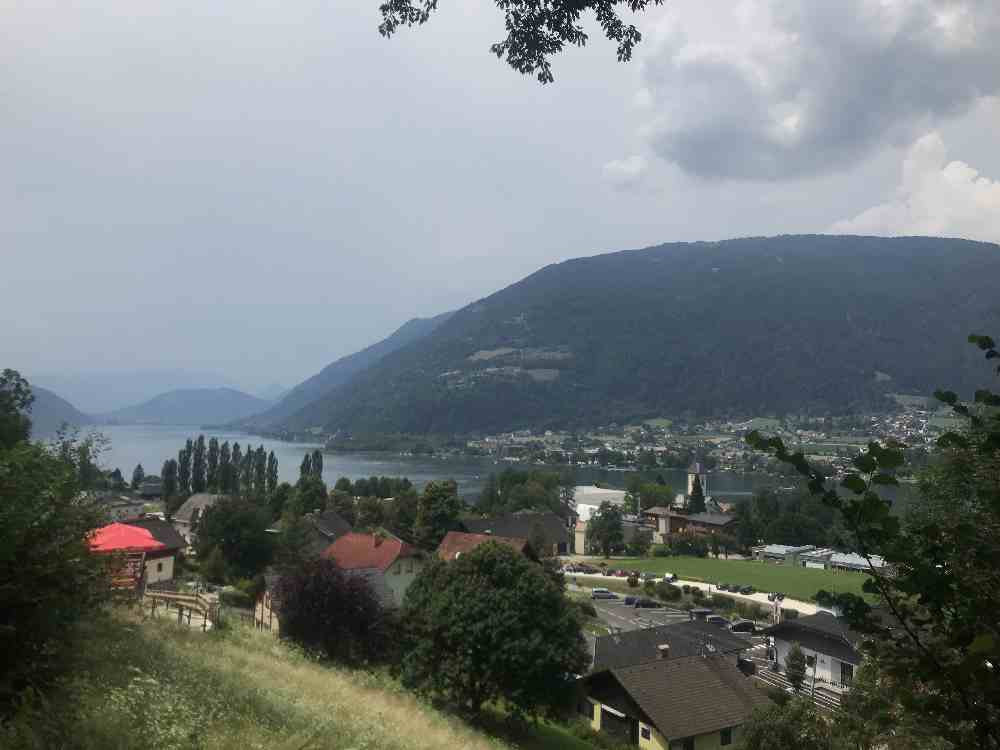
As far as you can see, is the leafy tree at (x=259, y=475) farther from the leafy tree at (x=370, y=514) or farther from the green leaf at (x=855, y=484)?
the green leaf at (x=855, y=484)

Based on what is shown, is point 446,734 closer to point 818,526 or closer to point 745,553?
point 745,553

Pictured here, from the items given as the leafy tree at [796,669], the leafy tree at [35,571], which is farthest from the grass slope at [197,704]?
the leafy tree at [796,669]

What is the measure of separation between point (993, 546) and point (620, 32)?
4.22m

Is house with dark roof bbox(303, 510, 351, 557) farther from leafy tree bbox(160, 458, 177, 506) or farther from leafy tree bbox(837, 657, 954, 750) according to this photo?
leafy tree bbox(837, 657, 954, 750)

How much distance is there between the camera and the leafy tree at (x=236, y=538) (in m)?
31.1

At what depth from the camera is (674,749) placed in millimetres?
16438

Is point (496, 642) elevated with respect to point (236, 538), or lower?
elevated

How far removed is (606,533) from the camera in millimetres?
58000

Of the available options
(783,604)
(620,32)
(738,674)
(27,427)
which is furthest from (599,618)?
(620,32)

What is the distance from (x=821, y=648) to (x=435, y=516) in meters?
21.5

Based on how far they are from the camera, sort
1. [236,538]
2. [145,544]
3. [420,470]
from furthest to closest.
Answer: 1. [420,470]
2. [236,538]
3. [145,544]

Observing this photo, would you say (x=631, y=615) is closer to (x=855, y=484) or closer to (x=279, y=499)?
(x=279, y=499)

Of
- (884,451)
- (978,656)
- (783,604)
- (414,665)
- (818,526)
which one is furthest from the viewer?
(818,526)

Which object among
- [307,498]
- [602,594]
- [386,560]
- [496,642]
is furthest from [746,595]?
[307,498]
